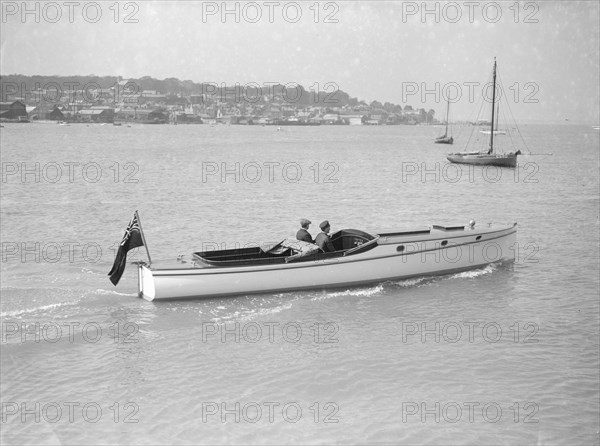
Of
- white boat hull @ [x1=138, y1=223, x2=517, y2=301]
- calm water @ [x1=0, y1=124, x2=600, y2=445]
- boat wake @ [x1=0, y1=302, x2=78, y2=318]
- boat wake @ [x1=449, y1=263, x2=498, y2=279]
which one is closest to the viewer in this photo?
calm water @ [x1=0, y1=124, x2=600, y2=445]

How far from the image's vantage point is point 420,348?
17.9 m

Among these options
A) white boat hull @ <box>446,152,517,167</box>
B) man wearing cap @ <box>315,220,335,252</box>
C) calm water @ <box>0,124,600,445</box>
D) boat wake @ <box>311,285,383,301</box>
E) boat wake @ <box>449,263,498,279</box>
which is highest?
white boat hull @ <box>446,152,517,167</box>

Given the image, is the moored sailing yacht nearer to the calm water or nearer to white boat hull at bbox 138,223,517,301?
the calm water

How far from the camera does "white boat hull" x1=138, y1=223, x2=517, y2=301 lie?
2056 centimetres

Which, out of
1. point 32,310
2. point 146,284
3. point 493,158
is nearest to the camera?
point 32,310

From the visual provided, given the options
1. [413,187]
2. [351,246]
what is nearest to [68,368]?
[351,246]

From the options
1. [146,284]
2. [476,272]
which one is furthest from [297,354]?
[476,272]

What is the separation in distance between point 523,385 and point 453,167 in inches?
2828

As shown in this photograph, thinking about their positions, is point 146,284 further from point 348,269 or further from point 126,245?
point 348,269

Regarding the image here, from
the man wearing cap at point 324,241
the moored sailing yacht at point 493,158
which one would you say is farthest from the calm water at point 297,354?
the moored sailing yacht at point 493,158

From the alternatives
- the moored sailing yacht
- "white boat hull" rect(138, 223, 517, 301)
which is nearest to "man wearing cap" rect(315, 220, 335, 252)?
"white boat hull" rect(138, 223, 517, 301)

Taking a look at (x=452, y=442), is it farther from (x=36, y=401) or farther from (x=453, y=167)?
(x=453, y=167)

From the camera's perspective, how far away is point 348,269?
22.1 meters

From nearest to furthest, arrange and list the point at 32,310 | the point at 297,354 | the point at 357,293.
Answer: the point at 297,354 → the point at 32,310 → the point at 357,293
